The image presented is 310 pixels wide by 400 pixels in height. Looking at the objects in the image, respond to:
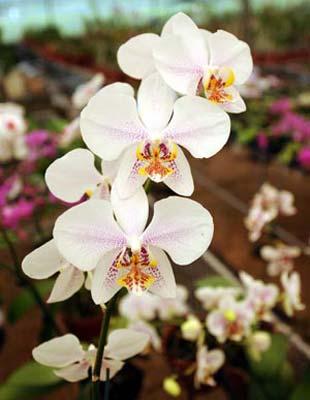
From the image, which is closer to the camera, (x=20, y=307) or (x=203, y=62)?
(x=203, y=62)

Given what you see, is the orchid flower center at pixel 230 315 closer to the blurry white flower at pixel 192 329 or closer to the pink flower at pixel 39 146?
the blurry white flower at pixel 192 329

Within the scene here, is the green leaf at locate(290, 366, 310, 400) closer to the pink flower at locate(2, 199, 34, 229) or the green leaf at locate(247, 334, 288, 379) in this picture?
the green leaf at locate(247, 334, 288, 379)

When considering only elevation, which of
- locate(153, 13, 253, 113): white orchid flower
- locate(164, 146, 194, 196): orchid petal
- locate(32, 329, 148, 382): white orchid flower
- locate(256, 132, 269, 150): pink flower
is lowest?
locate(256, 132, 269, 150): pink flower

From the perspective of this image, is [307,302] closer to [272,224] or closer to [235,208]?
[272,224]

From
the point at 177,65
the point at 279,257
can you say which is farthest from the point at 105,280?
the point at 279,257

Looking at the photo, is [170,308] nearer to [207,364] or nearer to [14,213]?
[207,364]

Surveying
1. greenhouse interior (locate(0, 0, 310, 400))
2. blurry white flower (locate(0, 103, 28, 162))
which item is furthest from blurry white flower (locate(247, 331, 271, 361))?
blurry white flower (locate(0, 103, 28, 162))
